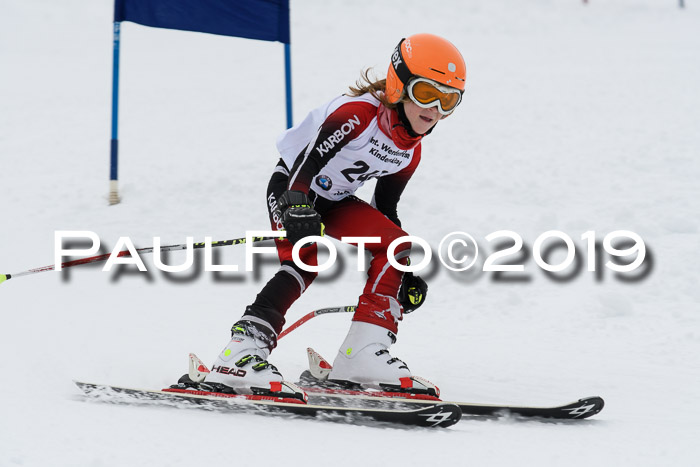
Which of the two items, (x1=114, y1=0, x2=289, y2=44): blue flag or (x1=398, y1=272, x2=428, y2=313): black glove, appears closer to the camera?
(x1=398, y1=272, x2=428, y2=313): black glove

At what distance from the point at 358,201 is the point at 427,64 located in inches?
32.7

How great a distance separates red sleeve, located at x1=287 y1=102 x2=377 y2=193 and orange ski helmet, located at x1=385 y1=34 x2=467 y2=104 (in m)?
0.24

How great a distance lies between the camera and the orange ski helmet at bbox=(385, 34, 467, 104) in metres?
3.55

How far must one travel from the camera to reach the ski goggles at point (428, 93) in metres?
3.56

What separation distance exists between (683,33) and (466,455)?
16.8m

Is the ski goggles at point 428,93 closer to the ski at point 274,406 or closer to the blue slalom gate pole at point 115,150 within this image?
the ski at point 274,406

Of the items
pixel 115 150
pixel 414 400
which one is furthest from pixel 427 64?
pixel 115 150

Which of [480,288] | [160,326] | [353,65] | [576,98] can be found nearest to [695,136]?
[576,98]

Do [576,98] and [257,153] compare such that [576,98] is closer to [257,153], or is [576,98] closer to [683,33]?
[257,153]

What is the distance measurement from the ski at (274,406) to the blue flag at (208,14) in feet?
18.1

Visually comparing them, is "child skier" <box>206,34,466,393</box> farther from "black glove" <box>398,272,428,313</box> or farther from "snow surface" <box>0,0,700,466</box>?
"snow surface" <box>0,0,700,466</box>

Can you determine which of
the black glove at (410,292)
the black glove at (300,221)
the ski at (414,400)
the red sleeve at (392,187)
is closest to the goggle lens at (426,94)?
the red sleeve at (392,187)

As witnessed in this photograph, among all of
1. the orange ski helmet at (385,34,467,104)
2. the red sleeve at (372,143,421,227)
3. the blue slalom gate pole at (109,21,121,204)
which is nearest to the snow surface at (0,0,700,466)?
the blue slalom gate pole at (109,21,121,204)

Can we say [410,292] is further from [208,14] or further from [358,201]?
[208,14]
